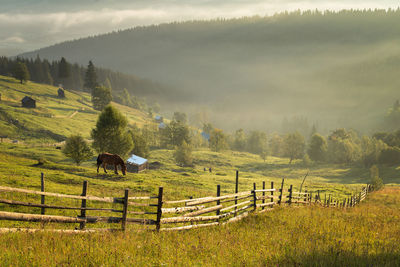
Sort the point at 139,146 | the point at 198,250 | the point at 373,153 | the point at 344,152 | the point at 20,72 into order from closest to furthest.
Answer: the point at 198,250, the point at 139,146, the point at 373,153, the point at 344,152, the point at 20,72

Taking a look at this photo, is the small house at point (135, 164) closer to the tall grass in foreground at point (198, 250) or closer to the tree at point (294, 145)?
the tall grass in foreground at point (198, 250)

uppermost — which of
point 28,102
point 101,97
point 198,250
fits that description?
point 101,97

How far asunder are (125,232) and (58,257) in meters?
2.67

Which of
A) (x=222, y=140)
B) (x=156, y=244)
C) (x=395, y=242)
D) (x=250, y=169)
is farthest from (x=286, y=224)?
(x=222, y=140)

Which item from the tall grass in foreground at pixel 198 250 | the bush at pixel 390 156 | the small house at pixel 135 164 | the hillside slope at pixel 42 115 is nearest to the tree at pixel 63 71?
the hillside slope at pixel 42 115

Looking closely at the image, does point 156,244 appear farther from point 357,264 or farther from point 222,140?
point 222,140

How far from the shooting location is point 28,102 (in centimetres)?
9512

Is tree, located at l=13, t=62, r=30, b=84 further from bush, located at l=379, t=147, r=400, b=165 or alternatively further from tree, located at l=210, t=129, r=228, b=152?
bush, located at l=379, t=147, r=400, b=165

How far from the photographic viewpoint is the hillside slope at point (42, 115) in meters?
75.8

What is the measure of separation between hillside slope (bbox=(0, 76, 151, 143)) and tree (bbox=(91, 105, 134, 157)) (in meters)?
32.9

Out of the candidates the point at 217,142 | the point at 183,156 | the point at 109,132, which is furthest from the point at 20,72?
the point at 109,132

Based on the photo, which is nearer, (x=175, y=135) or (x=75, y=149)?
(x=75, y=149)

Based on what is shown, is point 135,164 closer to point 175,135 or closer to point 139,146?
point 139,146

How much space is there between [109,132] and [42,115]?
56603 mm
